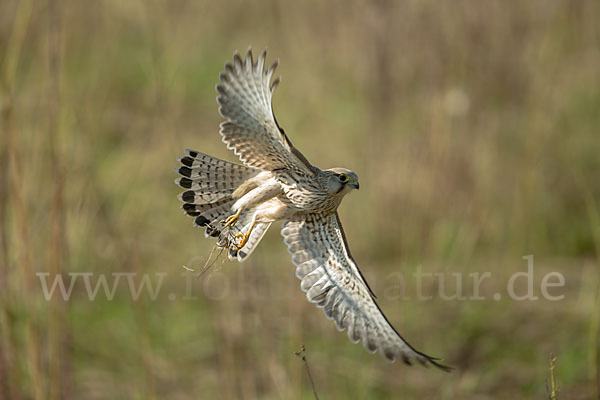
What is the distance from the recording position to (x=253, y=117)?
6.98ft

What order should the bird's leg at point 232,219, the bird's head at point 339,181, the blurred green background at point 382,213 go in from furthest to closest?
1. the blurred green background at point 382,213
2. the bird's head at point 339,181
3. the bird's leg at point 232,219

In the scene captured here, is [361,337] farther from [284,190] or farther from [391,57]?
[391,57]

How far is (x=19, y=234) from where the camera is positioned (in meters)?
2.87

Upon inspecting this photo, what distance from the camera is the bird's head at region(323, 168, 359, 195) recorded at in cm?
233

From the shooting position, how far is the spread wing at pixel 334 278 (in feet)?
7.68

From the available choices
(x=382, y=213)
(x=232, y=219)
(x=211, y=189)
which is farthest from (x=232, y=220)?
(x=382, y=213)

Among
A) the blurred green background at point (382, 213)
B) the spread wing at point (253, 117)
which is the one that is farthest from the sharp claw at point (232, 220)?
the blurred green background at point (382, 213)

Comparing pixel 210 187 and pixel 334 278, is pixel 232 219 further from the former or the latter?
pixel 334 278

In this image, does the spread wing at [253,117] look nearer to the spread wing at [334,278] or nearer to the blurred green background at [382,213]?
the spread wing at [334,278]

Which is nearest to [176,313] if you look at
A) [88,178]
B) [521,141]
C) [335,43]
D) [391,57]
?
[88,178]

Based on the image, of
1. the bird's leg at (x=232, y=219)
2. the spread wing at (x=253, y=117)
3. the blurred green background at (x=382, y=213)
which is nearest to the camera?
the spread wing at (x=253, y=117)

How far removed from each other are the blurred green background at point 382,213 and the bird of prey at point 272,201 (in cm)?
82

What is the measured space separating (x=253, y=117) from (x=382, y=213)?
3.87m

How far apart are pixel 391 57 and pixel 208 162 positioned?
3620 millimetres
